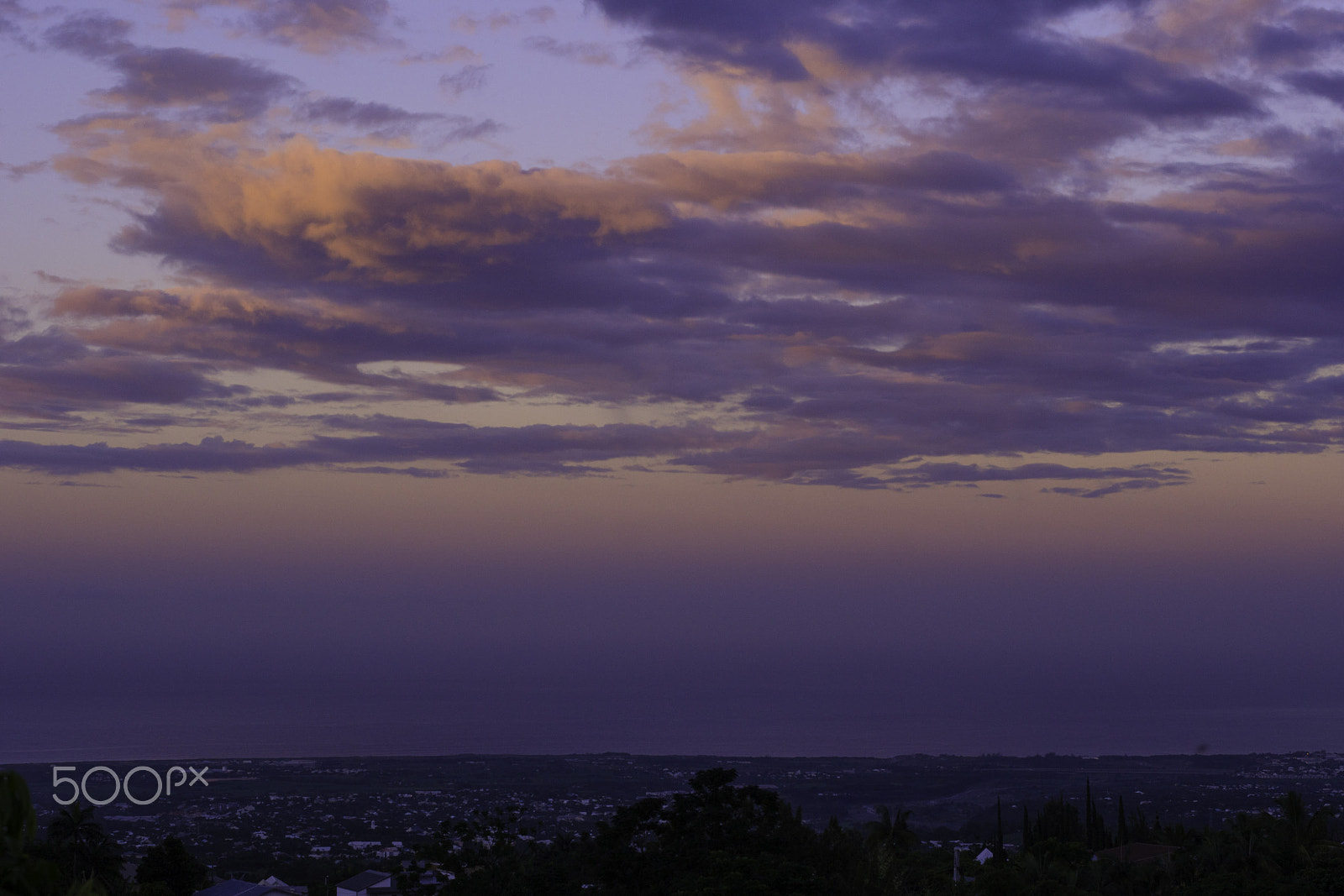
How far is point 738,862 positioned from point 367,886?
34127 mm

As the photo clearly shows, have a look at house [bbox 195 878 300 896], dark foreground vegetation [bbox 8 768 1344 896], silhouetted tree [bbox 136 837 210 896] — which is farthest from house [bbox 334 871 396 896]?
silhouetted tree [bbox 136 837 210 896]

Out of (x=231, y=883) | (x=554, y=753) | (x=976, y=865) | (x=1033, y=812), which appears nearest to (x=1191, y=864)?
(x=976, y=865)

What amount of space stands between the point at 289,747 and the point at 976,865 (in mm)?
160280

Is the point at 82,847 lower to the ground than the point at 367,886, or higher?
higher

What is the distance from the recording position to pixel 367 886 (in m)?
59.2

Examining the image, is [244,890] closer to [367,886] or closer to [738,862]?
[367,886]

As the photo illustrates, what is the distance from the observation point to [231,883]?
53.8 m

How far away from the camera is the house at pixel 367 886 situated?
190 feet

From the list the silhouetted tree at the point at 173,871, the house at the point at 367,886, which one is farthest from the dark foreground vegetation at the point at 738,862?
the house at the point at 367,886

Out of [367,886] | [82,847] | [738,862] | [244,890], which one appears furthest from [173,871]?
[738,862]

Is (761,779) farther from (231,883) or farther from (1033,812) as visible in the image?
(231,883)

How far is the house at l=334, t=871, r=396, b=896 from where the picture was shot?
57.8 m

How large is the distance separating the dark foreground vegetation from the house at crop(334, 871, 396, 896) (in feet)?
7.30

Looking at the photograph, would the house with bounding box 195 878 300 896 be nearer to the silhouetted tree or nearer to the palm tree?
the silhouetted tree
